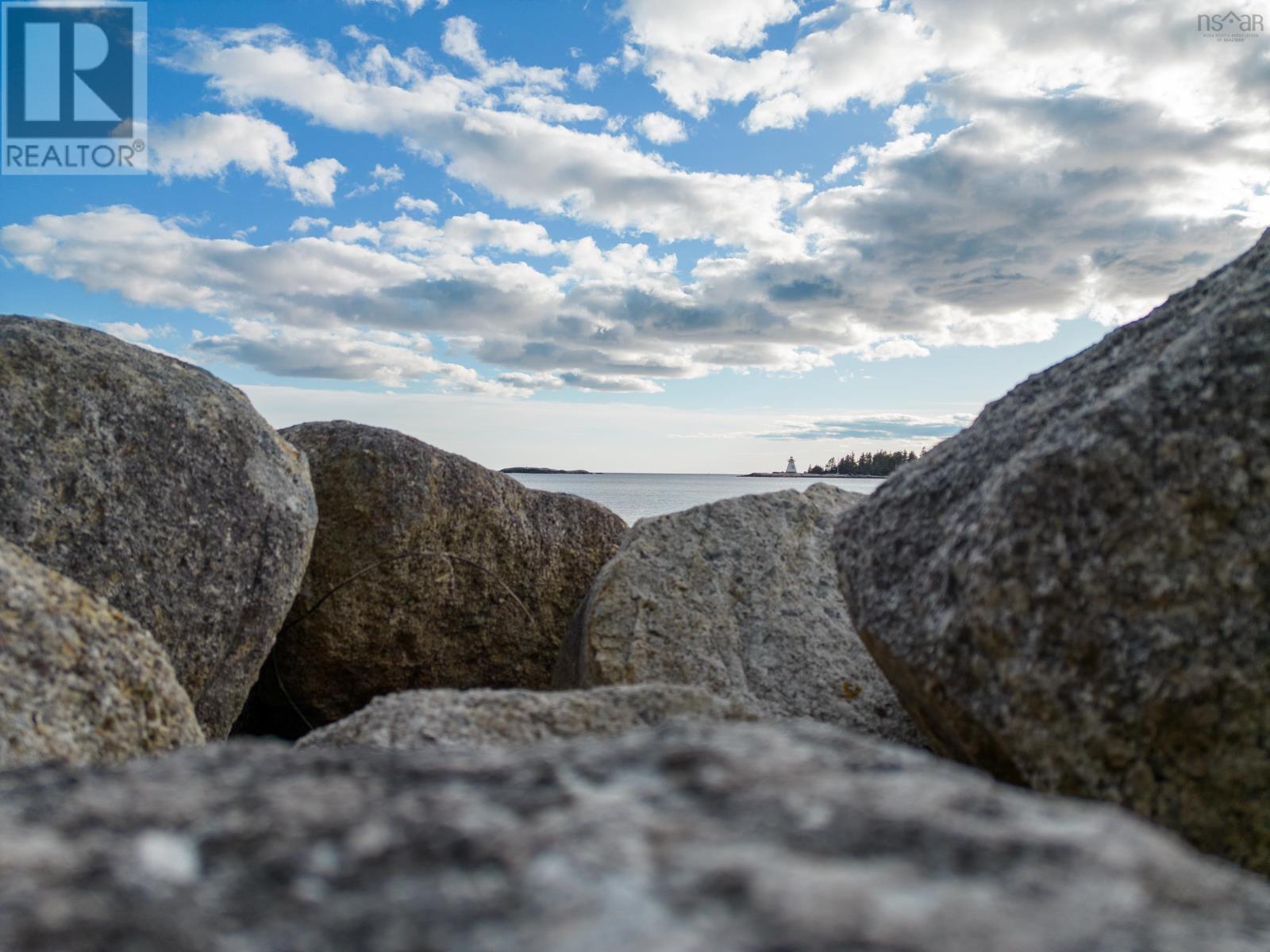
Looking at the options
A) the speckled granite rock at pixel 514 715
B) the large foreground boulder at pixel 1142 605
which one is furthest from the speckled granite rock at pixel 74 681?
the large foreground boulder at pixel 1142 605

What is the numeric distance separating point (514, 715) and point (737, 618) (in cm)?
288

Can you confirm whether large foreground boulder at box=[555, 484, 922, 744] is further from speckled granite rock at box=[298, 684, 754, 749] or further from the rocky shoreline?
speckled granite rock at box=[298, 684, 754, 749]

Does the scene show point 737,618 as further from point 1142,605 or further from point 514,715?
point 1142,605

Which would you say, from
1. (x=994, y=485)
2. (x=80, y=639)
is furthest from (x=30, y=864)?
(x=994, y=485)

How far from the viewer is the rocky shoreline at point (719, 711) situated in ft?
3.96

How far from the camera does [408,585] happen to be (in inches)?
290

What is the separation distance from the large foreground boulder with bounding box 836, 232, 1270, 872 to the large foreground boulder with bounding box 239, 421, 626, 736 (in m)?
5.21

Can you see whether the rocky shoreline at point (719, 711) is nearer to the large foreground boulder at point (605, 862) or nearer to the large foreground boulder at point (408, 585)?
the large foreground boulder at point (605, 862)

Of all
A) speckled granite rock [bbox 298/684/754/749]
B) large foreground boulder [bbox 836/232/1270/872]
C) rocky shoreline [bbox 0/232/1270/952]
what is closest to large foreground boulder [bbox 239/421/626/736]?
rocky shoreline [bbox 0/232/1270/952]

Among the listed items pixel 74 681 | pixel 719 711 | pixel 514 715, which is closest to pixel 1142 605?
pixel 719 711

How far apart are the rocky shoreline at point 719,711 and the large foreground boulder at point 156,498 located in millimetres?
18

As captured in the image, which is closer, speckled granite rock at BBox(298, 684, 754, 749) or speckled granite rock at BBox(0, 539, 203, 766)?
speckled granite rock at BBox(0, 539, 203, 766)

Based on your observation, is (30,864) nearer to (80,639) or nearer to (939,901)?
(939,901)

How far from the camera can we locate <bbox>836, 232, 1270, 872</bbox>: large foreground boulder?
8.18ft
